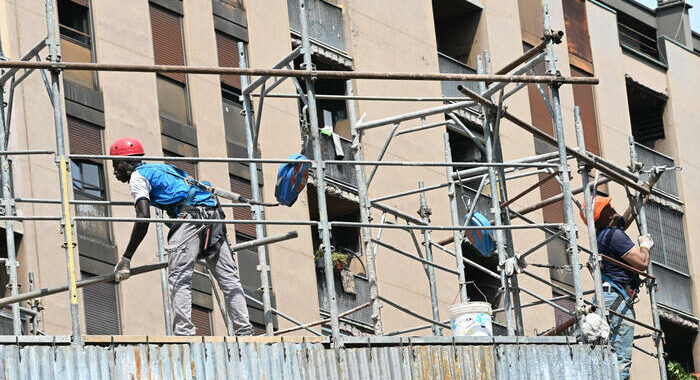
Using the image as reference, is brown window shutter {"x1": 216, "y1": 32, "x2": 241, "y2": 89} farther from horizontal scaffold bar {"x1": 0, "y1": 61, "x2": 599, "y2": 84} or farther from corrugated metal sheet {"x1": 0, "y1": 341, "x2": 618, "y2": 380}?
corrugated metal sheet {"x1": 0, "y1": 341, "x2": 618, "y2": 380}

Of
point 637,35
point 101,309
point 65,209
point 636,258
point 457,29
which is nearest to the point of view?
point 65,209

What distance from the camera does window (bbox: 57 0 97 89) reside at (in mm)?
29766

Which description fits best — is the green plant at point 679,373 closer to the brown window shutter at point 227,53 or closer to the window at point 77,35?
the brown window shutter at point 227,53

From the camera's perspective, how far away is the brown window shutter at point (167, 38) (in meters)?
31.7

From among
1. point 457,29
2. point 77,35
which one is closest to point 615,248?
point 77,35

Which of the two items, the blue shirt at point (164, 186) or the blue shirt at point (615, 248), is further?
the blue shirt at point (615, 248)

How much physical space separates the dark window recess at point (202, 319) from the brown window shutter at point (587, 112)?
14598 millimetres

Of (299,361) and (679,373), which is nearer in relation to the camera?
(299,361)

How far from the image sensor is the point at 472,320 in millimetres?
18891

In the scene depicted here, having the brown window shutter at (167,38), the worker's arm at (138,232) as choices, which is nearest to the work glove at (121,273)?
the worker's arm at (138,232)

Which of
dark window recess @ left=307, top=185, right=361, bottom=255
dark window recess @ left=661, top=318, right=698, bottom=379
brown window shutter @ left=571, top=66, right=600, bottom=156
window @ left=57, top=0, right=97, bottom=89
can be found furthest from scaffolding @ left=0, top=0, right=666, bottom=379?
dark window recess @ left=661, top=318, right=698, bottom=379

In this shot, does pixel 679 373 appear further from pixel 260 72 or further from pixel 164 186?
pixel 260 72

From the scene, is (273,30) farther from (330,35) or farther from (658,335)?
(658,335)

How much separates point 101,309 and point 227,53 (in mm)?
6283
